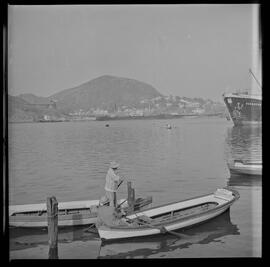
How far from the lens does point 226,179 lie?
383cm

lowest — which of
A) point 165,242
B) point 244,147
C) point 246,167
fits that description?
point 165,242

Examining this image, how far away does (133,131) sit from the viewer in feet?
12.6

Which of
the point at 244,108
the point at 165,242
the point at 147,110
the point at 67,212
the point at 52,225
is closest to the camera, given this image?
the point at 52,225

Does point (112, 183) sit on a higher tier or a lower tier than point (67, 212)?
higher

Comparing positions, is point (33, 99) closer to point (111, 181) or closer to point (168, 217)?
point (111, 181)

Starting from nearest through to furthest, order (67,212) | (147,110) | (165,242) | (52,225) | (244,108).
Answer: (52,225), (165,242), (244,108), (67,212), (147,110)

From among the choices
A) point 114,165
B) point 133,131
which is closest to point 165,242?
point 114,165

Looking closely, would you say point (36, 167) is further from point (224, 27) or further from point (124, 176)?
point (224, 27)

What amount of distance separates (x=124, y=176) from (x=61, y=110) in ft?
2.87

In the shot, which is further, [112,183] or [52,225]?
[112,183]

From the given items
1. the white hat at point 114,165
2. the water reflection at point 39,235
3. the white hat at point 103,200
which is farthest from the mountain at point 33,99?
the water reflection at point 39,235

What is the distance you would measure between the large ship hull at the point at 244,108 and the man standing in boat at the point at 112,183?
47.9 inches

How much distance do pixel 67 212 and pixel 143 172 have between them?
0.81 meters
